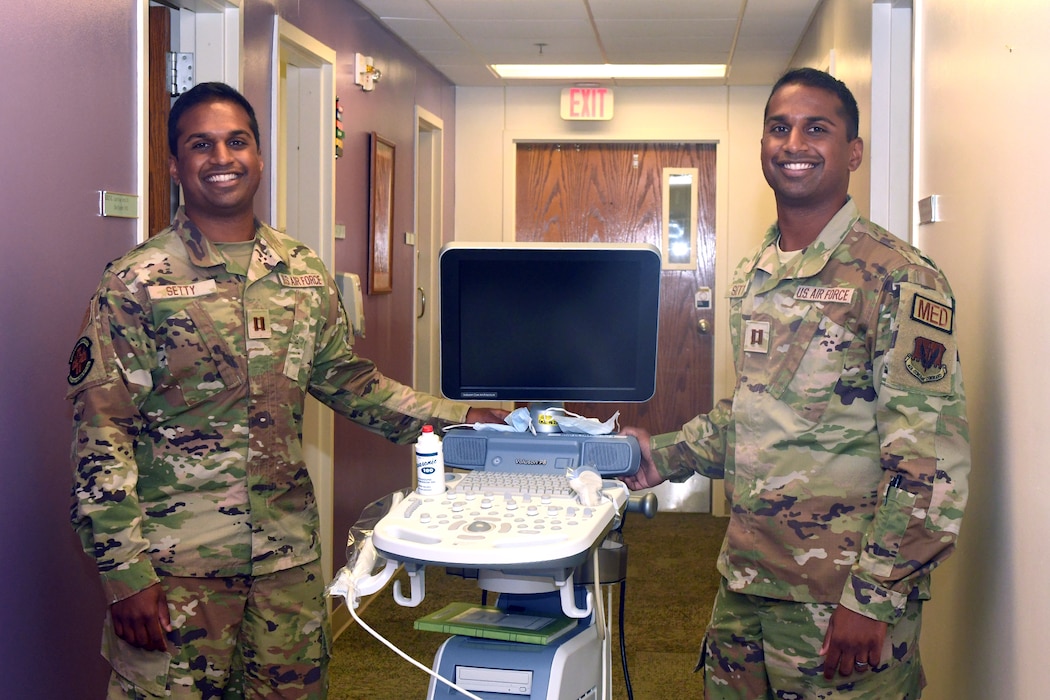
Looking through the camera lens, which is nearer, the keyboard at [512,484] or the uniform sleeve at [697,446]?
the keyboard at [512,484]

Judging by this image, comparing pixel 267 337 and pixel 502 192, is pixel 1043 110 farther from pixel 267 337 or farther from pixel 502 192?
pixel 502 192

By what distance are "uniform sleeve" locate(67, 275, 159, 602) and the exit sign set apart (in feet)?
14.1

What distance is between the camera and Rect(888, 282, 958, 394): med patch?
5.53ft

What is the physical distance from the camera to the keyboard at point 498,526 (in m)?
1.48

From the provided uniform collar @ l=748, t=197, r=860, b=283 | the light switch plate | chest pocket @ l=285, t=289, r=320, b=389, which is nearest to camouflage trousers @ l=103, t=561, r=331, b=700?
chest pocket @ l=285, t=289, r=320, b=389

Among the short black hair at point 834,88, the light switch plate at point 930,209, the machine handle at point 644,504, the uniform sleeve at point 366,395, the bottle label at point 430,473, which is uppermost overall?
the short black hair at point 834,88

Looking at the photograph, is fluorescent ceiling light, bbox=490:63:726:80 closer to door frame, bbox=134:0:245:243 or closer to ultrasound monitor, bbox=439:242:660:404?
door frame, bbox=134:0:245:243

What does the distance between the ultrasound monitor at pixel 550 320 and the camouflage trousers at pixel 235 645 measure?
53 centimetres

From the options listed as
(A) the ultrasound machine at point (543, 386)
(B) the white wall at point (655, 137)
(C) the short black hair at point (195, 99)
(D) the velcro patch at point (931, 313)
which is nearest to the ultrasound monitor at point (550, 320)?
(A) the ultrasound machine at point (543, 386)

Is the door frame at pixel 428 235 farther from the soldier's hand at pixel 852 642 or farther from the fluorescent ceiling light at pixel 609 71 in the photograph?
the soldier's hand at pixel 852 642

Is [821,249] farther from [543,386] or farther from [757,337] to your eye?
[543,386]

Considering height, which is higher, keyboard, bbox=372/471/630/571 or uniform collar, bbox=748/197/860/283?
uniform collar, bbox=748/197/860/283

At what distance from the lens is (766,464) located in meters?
1.87

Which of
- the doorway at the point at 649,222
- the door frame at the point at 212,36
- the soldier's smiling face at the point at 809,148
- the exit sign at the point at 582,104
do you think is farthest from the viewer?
the doorway at the point at 649,222
